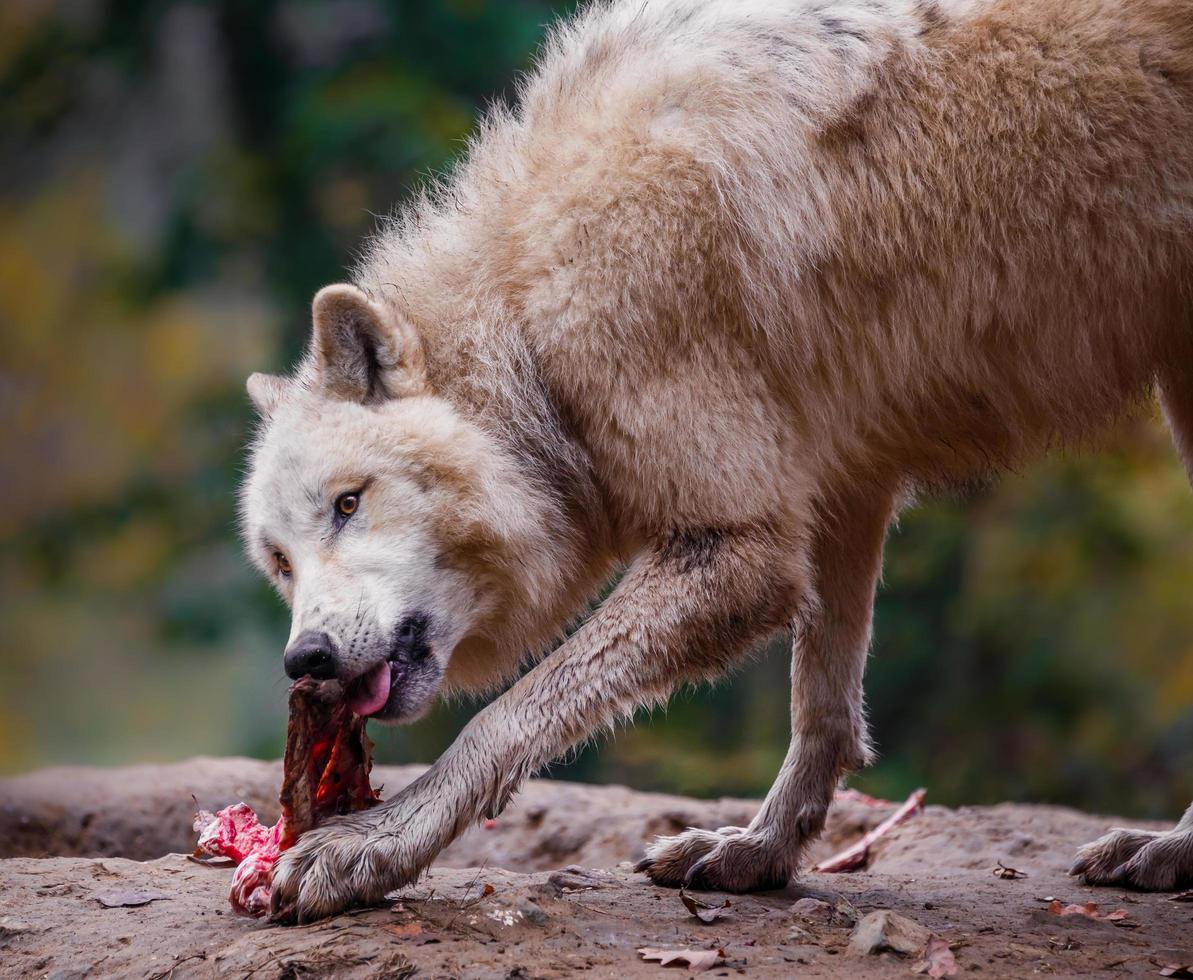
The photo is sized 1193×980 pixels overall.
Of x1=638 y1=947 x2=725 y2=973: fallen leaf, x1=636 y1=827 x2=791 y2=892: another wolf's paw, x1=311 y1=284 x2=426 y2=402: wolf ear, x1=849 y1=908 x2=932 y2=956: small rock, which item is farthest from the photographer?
x1=636 y1=827 x2=791 y2=892: another wolf's paw

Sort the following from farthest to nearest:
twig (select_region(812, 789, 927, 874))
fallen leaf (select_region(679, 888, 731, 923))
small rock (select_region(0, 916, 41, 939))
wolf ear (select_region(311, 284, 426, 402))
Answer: twig (select_region(812, 789, 927, 874))
wolf ear (select_region(311, 284, 426, 402))
small rock (select_region(0, 916, 41, 939))
fallen leaf (select_region(679, 888, 731, 923))

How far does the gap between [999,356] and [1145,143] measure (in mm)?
637

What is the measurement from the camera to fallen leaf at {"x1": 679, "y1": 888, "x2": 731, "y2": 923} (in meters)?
2.96

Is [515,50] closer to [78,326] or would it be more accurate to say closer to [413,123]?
[413,123]

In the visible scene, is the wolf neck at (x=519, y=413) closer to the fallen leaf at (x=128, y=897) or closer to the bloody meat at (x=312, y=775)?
the bloody meat at (x=312, y=775)

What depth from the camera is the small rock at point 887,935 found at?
8.80 feet

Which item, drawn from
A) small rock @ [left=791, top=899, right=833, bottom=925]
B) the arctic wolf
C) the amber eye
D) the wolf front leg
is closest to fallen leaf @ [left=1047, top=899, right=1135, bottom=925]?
small rock @ [left=791, top=899, right=833, bottom=925]

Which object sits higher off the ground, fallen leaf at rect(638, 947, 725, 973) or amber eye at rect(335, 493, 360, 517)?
amber eye at rect(335, 493, 360, 517)

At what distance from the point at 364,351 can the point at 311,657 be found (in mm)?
860

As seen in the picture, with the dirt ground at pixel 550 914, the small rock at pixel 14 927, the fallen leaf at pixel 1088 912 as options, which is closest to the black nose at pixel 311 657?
the dirt ground at pixel 550 914

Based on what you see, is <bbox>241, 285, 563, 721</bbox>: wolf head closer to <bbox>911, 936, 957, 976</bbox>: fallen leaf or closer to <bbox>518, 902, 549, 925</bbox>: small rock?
<bbox>518, 902, 549, 925</bbox>: small rock

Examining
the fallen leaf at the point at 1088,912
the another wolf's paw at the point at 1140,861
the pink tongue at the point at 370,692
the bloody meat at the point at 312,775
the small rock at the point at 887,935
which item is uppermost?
the pink tongue at the point at 370,692

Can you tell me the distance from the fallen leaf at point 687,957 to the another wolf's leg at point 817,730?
2.52 feet

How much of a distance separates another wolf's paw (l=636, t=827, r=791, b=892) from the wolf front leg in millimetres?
620
